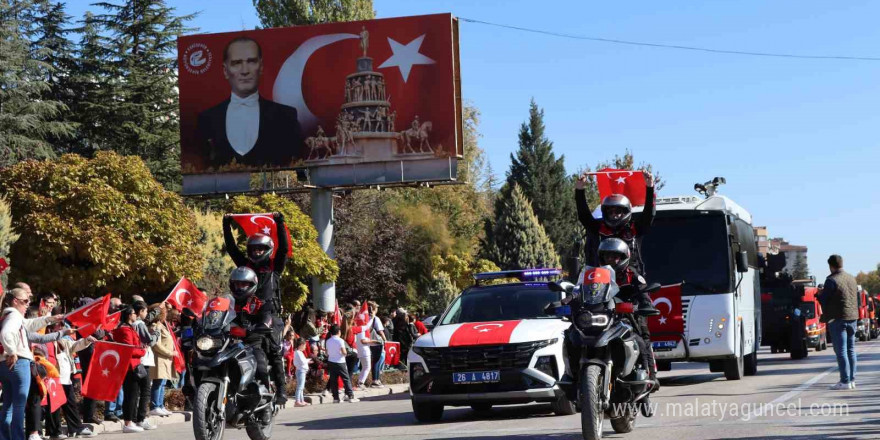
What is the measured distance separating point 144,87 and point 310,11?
42.3 feet

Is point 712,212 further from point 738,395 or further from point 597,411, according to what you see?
point 597,411

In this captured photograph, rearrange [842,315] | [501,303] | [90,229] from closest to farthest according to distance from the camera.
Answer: [501,303]
[842,315]
[90,229]

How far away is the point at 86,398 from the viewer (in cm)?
1541

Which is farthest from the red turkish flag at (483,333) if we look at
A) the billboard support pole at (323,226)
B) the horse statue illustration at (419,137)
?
the billboard support pole at (323,226)

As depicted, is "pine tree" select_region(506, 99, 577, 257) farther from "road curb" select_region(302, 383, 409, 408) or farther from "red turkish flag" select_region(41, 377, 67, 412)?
"red turkish flag" select_region(41, 377, 67, 412)

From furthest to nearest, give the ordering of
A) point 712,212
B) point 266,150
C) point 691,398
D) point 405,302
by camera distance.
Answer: point 405,302, point 266,150, point 712,212, point 691,398

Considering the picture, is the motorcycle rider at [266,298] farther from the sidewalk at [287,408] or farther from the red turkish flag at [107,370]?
the sidewalk at [287,408]

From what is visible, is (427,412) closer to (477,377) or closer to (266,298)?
(477,377)

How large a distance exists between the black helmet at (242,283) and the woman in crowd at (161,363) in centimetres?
639

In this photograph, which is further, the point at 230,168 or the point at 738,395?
the point at 230,168

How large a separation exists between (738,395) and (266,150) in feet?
80.8

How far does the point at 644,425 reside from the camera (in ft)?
38.7

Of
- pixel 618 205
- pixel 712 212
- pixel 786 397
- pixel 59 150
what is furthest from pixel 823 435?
pixel 59 150

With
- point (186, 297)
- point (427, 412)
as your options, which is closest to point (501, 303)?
point (427, 412)
